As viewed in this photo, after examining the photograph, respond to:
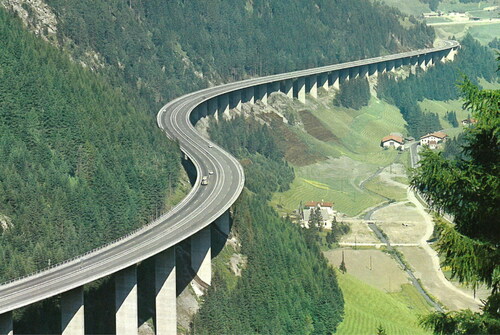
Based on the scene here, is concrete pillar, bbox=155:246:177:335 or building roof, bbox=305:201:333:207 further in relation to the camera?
building roof, bbox=305:201:333:207

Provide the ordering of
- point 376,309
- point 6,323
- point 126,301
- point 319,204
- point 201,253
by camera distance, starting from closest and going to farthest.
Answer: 1. point 6,323
2. point 126,301
3. point 201,253
4. point 376,309
5. point 319,204

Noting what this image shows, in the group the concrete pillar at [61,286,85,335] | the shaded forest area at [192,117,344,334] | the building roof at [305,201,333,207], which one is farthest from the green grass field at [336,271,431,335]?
the concrete pillar at [61,286,85,335]

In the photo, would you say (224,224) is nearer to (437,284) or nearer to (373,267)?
(373,267)

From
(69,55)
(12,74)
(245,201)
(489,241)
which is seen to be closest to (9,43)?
(12,74)

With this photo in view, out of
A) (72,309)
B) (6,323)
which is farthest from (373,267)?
(6,323)

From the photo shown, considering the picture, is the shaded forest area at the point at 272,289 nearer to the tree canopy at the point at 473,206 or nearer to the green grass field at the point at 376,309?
the green grass field at the point at 376,309

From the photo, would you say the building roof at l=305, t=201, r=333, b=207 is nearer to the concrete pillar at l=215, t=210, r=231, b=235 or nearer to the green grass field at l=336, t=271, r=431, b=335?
the green grass field at l=336, t=271, r=431, b=335

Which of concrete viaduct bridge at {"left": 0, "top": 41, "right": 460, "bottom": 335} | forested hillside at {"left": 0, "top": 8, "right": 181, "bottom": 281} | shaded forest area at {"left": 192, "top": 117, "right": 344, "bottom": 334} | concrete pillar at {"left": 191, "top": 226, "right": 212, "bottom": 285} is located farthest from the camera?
concrete pillar at {"left": 191, "top": 226, "right": 212, "bottom": 285}

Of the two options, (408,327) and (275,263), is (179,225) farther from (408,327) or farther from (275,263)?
(408,327)
